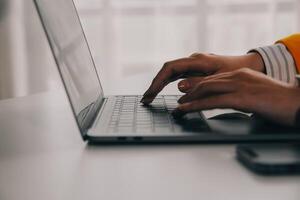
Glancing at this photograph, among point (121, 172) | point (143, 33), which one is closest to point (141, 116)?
point (121, 172)

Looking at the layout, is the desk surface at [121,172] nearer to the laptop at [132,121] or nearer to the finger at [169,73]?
the laptop at [132,121]

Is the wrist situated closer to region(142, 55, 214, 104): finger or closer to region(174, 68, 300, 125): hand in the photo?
region(142, 55, 214, 104): finger

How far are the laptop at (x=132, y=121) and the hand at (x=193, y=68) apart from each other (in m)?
0.07

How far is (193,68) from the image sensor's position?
919mm

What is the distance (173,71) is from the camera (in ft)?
2.93

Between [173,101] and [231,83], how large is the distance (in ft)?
0.85

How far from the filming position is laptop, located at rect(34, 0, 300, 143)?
0.59 meters

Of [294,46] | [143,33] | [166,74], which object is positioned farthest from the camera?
[143,33]

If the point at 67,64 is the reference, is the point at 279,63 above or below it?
below

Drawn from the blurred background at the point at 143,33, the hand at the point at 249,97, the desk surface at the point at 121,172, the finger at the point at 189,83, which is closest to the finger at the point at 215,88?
the hand at the point at 249,97

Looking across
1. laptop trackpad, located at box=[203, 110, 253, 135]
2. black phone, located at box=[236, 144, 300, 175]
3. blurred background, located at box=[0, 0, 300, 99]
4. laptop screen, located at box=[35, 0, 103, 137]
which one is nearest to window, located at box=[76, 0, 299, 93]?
blurred background, located at box=[0, 0, 300, 99]

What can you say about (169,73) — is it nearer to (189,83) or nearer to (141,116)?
(189,83)

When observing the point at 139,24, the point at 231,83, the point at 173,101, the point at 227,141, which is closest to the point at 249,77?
the point at 231,83

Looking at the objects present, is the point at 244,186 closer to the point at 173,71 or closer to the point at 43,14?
the point at 43,14
